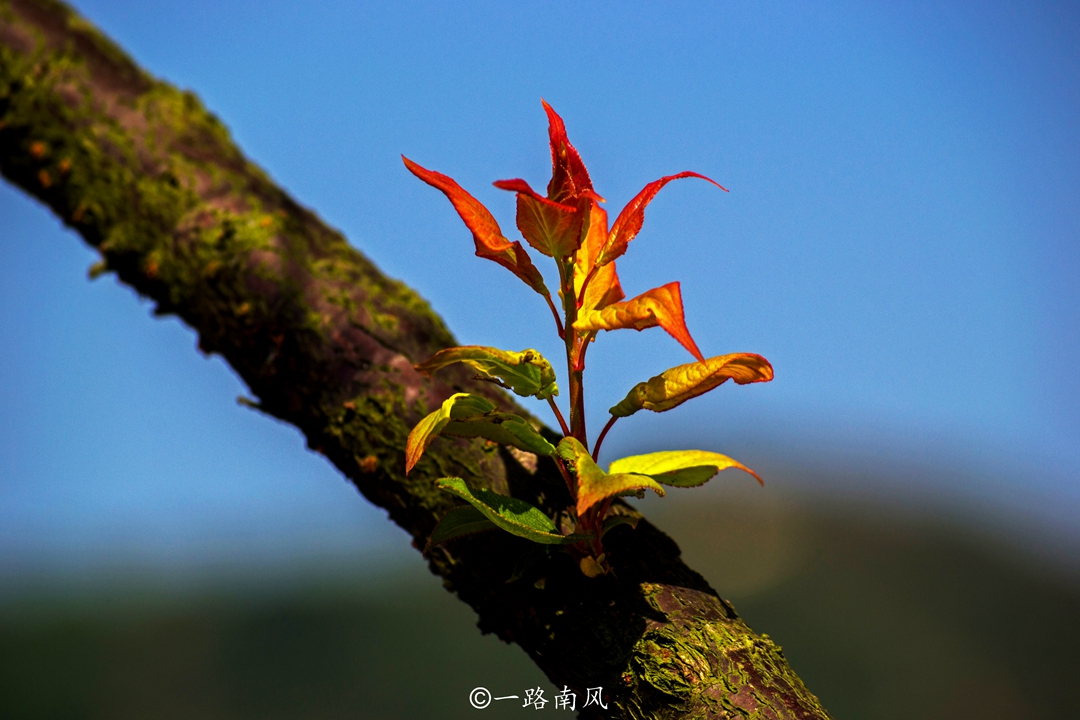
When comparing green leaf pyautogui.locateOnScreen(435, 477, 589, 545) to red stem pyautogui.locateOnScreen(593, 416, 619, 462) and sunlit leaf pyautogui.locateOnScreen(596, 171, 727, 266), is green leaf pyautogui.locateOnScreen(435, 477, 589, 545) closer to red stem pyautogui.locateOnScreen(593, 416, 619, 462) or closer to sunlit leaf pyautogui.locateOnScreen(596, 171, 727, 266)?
red stem pyautogui.locateOnScreen(593, 416, 619, 462)

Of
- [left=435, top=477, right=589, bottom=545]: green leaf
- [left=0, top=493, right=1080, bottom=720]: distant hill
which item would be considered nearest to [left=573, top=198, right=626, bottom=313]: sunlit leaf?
[left=435, top=477, right=589, bottom=545]: green leaf

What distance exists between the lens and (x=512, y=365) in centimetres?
121

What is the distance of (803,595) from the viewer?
13797 millimetres

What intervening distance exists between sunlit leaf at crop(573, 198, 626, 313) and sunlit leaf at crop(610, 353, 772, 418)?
17 cm

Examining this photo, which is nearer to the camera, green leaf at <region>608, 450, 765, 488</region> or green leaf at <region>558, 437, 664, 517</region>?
green leaf at <region>558, 437, 664, 517</region>

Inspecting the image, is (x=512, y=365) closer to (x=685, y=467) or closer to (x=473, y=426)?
(x=473, y=426)

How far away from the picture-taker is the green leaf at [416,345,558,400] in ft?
3.89

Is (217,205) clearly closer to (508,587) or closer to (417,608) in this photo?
(508,587)

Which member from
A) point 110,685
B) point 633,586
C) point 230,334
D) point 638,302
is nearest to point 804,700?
point 633,586

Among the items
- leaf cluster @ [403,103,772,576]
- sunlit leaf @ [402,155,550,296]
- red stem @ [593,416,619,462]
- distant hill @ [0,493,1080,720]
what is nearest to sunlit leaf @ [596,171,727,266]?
leaf cluster @ [403,103,772,576]

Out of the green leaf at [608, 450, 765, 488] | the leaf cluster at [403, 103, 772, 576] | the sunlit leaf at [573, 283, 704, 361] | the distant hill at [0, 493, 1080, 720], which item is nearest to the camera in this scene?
the sunlit leaf at [573, 283, 704, 361]

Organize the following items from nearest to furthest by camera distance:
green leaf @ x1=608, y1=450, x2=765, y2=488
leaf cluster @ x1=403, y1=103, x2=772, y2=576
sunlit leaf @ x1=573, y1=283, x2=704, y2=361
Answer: sunlit leaf @ x1=573, y1=283, x2=704, y2=361, leaf cluster @ x1=403, y1=103, x2=772, y2=576, green leaf @ x1=608, y1=450, x2=765, y2=488

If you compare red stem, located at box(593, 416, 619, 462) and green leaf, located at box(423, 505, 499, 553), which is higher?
red stem, located at box(593, 416, 619, 462)

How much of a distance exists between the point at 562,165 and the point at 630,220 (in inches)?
6.5
